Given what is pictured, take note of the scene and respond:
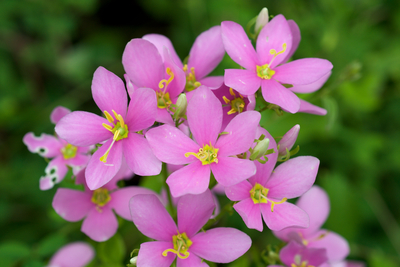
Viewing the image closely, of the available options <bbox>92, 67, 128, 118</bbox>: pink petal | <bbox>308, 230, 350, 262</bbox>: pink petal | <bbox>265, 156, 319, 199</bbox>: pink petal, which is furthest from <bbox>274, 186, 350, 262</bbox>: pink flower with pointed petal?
<bbox>92, 67, 128, 118</bbox>: pink petal

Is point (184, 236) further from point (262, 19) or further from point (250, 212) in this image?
point (262, 19)

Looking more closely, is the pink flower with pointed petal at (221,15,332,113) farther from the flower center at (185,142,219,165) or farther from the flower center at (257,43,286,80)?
the flower center at (185,142,219,165)

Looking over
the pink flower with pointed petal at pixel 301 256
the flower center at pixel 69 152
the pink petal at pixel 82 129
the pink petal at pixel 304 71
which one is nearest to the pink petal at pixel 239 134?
the pink petal at pixel 304 71

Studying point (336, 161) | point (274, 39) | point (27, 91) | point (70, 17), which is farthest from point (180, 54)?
point (274, 39)

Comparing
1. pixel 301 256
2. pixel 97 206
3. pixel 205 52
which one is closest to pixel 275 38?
pixel 205 52

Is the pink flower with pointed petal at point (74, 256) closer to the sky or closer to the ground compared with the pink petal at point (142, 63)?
closer to the ground

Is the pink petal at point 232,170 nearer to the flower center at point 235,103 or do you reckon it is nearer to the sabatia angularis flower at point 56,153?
the flower center at point 235,103
